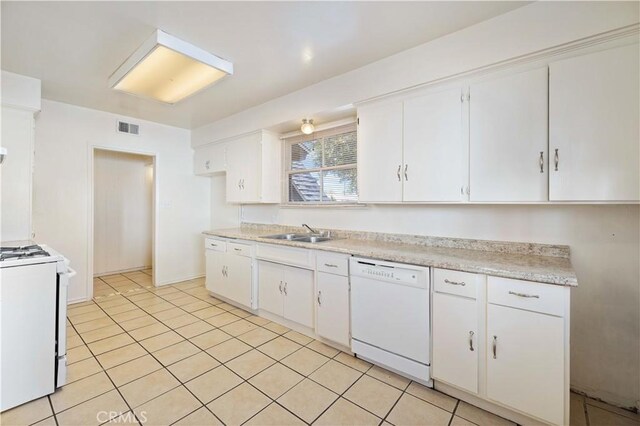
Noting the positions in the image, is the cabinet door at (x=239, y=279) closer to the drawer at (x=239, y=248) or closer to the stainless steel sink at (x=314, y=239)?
the drawer at (x=239, y=248)

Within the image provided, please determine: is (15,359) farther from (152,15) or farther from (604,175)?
(604,175)

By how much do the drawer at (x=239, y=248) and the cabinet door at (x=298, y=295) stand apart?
587 millimetres

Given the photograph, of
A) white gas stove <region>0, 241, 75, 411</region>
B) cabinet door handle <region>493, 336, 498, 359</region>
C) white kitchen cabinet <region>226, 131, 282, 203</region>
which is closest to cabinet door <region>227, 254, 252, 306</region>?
white kitchen cabinet <region>226, 131, 282, 203</region>

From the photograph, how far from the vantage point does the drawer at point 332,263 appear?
7.70ft

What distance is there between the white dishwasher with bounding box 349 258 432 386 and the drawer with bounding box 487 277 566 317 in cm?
40

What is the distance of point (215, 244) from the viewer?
12.0ft

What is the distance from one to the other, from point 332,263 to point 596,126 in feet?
6.34

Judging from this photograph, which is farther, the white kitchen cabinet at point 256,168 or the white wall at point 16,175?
the white kitchen cabinet at point 256,168

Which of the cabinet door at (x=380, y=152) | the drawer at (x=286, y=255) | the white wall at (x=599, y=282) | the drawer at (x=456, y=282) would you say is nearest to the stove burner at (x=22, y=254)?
the drawer at (x=286, y=255)

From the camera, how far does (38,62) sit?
2.51 metres

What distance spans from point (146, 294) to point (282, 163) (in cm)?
268

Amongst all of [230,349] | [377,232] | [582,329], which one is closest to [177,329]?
[230,349]

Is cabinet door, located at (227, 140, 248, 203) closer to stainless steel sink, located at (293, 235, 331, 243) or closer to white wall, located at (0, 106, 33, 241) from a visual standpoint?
stainless steel sink, located at (293, 235, 331, 243)

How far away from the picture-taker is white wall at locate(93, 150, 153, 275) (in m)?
4.94
